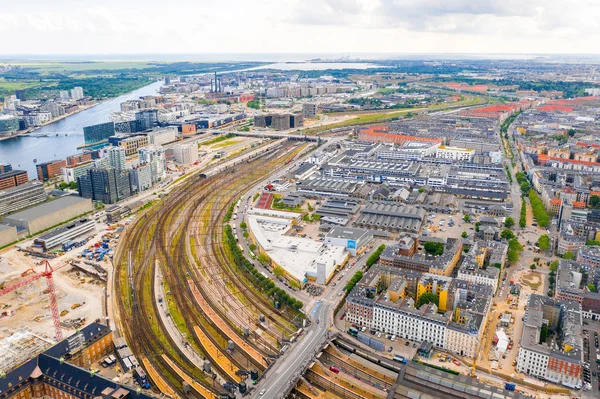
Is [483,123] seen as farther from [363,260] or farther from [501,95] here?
[363,260]

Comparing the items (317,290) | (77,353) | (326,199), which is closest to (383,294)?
(317,290)

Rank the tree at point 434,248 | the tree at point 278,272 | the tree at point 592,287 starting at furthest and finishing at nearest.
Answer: the tree at point 434,248 < the tree at point 278,272 < the tree at point 592,287

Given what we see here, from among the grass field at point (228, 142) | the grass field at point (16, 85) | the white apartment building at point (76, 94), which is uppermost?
the grass field at point (16, 85)

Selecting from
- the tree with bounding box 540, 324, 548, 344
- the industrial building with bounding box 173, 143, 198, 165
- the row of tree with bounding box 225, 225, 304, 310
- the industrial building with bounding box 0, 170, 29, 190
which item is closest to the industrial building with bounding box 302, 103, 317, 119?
the industrial building with bounding box 173, 143, 198, 165

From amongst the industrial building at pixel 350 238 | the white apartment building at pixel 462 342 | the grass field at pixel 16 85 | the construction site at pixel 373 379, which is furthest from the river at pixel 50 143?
the white apartment building at pixel 462 342

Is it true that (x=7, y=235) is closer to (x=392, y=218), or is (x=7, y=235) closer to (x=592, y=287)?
(x=392, y=218)

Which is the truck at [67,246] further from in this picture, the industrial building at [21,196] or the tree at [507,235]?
the tree at [507,235]
